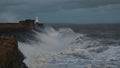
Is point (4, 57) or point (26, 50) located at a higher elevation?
point (4, 57)

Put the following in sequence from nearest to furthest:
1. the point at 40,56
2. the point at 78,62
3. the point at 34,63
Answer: the point at 34,63, the point at 78,62, the point at 40,56

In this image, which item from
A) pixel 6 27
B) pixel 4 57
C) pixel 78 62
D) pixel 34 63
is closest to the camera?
pixel 4 57

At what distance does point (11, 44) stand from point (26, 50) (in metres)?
10.7

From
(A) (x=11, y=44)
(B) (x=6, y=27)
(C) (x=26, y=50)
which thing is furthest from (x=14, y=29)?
(A) (x=11, y=44)

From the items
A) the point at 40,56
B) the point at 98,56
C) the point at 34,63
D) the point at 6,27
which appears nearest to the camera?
the point at 34,63

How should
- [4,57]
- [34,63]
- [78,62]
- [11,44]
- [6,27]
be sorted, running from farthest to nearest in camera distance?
[6,27]
[78,62]
[34,63]
[11,44]
[4,57]

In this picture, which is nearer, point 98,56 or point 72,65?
point 72,65

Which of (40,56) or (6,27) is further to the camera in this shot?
(6,27)

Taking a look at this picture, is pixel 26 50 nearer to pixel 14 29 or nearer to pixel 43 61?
pixel 43 61

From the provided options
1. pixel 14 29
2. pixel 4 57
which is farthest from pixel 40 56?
pixel 14 29

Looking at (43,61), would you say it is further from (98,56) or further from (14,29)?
(14,29)

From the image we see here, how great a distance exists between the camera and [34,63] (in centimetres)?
1886

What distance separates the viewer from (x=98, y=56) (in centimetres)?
2383

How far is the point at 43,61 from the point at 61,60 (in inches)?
62.4
